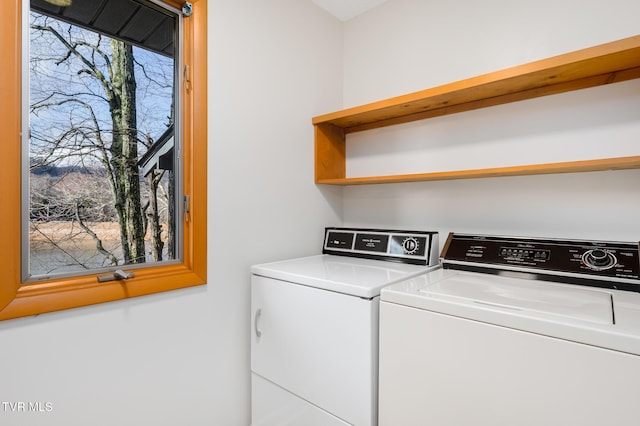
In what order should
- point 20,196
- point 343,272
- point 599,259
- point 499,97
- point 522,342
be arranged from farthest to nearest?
point 499,97, point 343,272, point 599,259, point 20,196, point 522,342

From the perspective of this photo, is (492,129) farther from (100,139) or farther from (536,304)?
(100,139)

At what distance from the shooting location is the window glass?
3.49 feet

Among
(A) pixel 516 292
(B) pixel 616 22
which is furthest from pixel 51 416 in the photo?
(B) pixel 616 22

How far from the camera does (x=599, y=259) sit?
1160 millimetres

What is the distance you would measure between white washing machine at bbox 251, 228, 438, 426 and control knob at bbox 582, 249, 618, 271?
22.6 inches

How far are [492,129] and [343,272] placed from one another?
1004 millimetres

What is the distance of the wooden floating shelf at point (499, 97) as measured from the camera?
1103 mm

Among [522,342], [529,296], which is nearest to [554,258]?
[529,296]

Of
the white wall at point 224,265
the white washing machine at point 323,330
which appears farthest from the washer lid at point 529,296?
the white wall at point 224,265

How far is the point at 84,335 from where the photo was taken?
1100 millimetres

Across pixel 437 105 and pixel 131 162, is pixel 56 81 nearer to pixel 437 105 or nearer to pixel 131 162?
pixel 131 162

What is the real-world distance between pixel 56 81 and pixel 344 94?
5.11ft

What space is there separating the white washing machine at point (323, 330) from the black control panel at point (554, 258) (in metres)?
0.17

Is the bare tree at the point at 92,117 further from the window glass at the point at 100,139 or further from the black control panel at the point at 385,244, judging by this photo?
the black control panel at the point at 385,244
